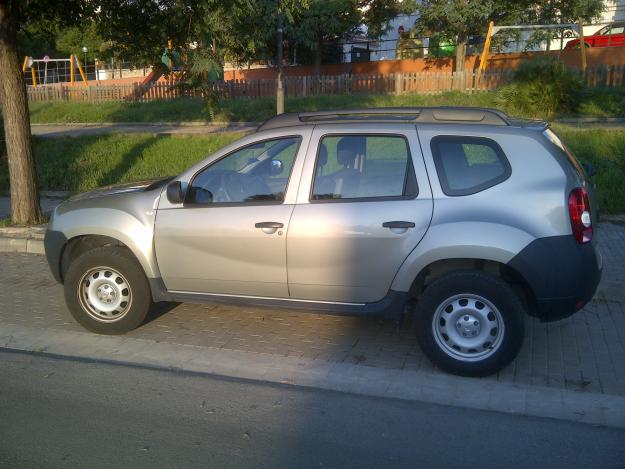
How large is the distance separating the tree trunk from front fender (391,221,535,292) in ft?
22.0

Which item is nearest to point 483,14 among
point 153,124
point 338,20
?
point 338,20

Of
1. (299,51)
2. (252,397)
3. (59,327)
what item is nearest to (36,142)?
(59,327)

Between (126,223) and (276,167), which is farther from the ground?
(276,167)

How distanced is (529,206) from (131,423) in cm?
307

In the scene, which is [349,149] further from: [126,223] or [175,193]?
[126,223]

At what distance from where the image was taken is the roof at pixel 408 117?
523cm

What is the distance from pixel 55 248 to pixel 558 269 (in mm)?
4237

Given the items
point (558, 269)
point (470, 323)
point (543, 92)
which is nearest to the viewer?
point (558, 269)

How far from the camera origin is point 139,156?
13875 mm

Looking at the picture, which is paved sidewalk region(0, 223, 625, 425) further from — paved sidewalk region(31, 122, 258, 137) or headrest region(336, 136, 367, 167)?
paved sidewalk region(31, 122, 258, 137)

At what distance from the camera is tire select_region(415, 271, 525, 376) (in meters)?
4.83

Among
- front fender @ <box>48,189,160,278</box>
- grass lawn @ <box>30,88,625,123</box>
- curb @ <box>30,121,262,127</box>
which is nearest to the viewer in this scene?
front fender @ <box>48,189,160,278</box>

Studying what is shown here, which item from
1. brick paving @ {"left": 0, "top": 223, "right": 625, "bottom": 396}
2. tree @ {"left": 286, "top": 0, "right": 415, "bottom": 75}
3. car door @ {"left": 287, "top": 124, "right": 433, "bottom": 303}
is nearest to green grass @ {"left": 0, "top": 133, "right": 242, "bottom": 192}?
brick paving @ {"left": 0, "top": 223, "right": 625, "bottom": 396}

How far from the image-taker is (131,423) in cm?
439
